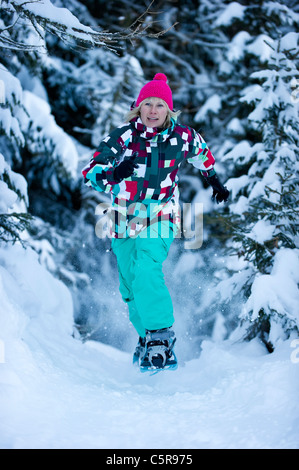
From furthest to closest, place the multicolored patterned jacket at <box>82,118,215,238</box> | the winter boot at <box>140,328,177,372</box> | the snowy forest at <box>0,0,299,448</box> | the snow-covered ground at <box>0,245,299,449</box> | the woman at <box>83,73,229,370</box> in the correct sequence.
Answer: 1. the snowy forest at <box>0,0,299,448</box>
2. the multicolored patterned jacket at <box>82,118,215,238</box>
3. the woman at <box>83,73,229,370</box>
4. the winter boot at <box>140,328,177,372</box>
5. the snow-covered ground at <box>0,245,299,449</box>

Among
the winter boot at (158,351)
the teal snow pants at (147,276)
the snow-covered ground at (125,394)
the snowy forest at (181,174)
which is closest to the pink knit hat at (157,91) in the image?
the snowy forest at (181,174)

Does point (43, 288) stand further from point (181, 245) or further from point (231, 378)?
point (181, 245)

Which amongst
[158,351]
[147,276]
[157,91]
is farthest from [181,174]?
[158,351]

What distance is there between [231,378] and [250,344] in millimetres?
915

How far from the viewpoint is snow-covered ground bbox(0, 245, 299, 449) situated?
89.7 inches

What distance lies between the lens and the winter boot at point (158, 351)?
9.92ft

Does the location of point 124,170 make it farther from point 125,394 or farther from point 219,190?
point 125,394

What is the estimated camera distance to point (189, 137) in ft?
11.6

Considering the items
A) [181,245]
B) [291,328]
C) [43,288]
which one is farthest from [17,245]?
[181,245]

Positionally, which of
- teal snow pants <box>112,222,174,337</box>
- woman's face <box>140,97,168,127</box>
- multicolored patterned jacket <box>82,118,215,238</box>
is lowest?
teal snow pants <box>112,222,174,337</box>

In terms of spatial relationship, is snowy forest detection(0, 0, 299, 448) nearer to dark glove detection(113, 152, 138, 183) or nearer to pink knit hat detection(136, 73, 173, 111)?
pink knit hat detection(136, 73, 173, 111)

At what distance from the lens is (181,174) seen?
984 cm

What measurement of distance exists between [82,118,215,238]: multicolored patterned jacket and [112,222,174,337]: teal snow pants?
11 centimetres

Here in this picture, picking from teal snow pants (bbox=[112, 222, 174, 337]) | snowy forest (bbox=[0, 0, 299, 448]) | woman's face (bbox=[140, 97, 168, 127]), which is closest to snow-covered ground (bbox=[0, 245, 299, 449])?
snowy forest (bbox=[0, 0, 299, 448])
